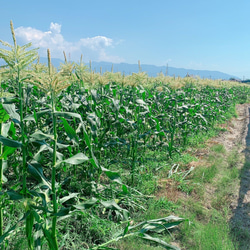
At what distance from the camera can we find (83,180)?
3.82 m

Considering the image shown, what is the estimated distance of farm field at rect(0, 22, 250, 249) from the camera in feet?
5.95

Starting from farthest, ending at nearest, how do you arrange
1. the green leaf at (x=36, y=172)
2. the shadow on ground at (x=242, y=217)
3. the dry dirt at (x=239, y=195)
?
the dry dirt at (x=239, y=195)
the shadow on ground at (x=242, y=217)
the green leaf at (x=36, y=172)

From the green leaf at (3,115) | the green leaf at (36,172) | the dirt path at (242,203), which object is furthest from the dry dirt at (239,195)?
the green leaf at (3,115)

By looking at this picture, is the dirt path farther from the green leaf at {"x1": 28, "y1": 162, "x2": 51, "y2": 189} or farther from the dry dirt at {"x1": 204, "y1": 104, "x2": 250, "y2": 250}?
the green leaf at {"x1": 28, "y1": 162, "x2": 51, "y2": 189}

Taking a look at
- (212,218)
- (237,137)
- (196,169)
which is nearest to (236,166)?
(196,169)

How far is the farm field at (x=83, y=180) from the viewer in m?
1.81

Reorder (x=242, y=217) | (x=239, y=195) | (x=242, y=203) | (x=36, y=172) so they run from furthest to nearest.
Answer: (x=239, y=195), (x=242, y=203), (x=242, y=217), (x=36, y=172)

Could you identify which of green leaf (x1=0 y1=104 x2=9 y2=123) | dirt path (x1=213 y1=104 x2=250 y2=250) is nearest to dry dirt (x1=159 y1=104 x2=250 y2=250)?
dirt path (x1=213 y1=104 x2=250 y2=250)

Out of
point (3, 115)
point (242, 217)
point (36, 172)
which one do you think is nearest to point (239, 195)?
point (242, 217)

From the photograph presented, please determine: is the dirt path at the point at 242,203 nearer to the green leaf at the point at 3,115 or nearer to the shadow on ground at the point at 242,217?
the shadow on ground at the point at 242,217

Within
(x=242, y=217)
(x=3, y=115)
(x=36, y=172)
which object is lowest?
(x=242, y=217)

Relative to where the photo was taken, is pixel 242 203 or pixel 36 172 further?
pixel 242 203

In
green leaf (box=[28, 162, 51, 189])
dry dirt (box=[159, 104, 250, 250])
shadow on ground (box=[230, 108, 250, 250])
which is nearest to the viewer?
green leaf (box=[28, 162, 51, 189])

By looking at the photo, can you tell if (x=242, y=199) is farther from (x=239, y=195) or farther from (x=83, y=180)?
(x=83, y=180)
